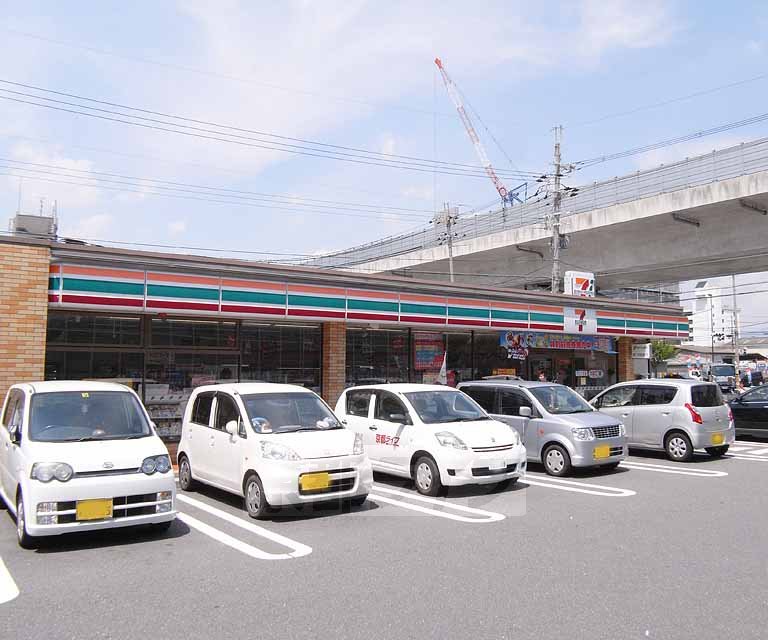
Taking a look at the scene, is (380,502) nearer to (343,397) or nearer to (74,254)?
(343,397)

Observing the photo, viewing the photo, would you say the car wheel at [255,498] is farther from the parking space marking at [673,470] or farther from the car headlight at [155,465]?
the parking space marking at [673,470]

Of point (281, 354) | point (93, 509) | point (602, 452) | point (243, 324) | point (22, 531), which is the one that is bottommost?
point (22, 531)

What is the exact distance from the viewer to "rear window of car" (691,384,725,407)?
43.5 ft

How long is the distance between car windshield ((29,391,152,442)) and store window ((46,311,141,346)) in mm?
4899

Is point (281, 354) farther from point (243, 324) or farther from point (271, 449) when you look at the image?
point (271, 449)

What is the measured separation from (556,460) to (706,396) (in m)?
4.02

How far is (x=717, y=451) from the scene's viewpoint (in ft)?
45.4

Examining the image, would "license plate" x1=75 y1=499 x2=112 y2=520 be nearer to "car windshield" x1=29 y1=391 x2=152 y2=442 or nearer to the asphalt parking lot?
the asphalt parking lot

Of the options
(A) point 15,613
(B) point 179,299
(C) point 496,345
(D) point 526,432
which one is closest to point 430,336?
(C) point 496,345

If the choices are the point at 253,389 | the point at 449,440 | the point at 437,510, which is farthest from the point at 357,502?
the point at 253,389

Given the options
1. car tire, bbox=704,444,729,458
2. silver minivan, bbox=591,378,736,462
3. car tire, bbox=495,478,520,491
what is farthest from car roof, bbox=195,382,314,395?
car tire, bbox=704,444,729,458

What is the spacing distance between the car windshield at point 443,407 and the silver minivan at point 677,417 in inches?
181

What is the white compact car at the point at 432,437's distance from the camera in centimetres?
959

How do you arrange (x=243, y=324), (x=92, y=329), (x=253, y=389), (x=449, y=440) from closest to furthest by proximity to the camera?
(x=253, y=389)
(x=449, y=440)
(x=92, y=329)
(x=243, y=324)
